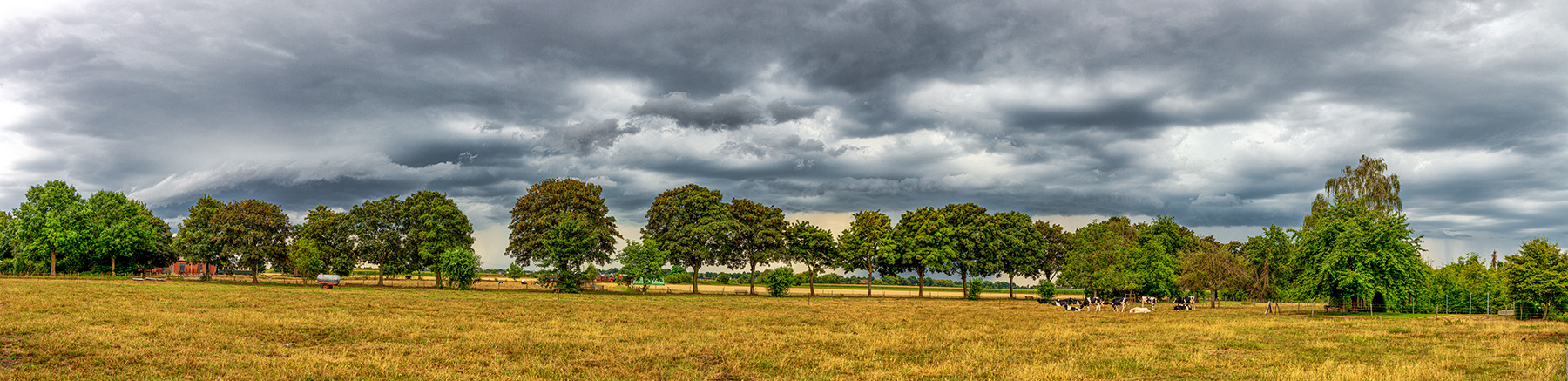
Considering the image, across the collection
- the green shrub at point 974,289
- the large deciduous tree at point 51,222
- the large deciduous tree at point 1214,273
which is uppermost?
the large deciduous tree at point 51,222

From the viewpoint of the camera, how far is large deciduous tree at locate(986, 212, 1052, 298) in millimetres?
94500

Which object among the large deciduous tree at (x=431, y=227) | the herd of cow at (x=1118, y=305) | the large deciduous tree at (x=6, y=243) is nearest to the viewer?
the herd of cow at (x=1118, y=305)

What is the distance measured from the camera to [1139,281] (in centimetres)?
7906

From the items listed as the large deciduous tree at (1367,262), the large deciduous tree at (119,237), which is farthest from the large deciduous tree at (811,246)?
the large deciduous tree at (119,237)

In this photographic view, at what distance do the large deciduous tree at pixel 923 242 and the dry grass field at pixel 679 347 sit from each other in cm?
5096

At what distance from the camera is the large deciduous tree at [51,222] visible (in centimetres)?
8862

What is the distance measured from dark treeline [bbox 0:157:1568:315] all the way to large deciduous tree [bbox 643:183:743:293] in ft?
0.62

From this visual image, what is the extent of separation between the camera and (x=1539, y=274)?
50938 mm

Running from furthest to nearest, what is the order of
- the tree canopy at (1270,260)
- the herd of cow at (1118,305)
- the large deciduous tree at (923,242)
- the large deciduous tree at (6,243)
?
the large deciduous tree at (6,243), the large deciduous tree at (923,242), the tree canopy at (1270,260), the herd of cow at (1118,305)

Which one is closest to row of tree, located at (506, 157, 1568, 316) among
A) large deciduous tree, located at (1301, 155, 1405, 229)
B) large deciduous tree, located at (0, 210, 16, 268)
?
large deciduous tree, located at (1301, 155, 1405, 229)

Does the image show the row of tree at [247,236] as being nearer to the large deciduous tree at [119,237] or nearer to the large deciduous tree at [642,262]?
the large deciduous tree at [119,237]

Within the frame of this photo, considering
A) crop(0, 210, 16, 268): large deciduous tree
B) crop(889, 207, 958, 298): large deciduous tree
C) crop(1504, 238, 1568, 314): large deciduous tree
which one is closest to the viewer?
crop(1504, 238, 1568, 314): large deciduous tree

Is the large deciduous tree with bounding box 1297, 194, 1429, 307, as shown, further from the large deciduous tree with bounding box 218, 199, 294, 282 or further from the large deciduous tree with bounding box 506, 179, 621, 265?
the large deciduous tree with bounding box 218, 199, 294, 282

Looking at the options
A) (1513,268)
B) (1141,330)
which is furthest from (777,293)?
(1513,268)
